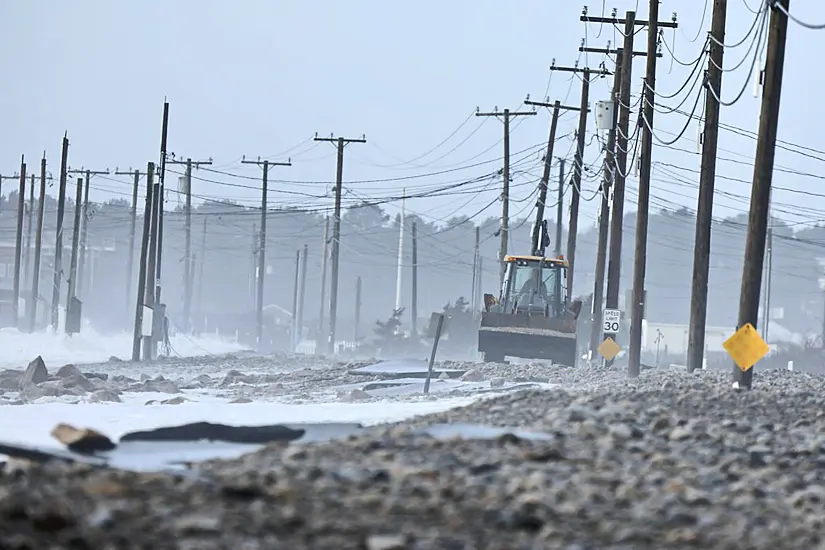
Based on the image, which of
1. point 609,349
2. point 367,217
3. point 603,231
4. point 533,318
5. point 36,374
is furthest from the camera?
point 367,217

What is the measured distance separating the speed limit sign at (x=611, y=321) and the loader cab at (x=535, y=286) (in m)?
3.67

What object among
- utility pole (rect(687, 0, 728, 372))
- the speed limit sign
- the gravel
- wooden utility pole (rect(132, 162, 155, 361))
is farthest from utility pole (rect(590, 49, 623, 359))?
the gravel

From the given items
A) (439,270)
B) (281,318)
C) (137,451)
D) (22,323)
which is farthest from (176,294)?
(137,451)

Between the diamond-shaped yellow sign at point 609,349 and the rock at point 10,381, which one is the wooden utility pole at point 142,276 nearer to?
the rock at point 10,381

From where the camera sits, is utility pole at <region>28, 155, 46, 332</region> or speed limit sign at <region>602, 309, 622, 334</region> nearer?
speed limit sign at <region>602, 309, 622, 334</region>

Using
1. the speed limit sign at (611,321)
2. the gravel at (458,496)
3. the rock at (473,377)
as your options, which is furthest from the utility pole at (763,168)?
the speed limit sign at (611,321)

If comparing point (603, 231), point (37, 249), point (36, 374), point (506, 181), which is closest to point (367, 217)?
point (37, 249)

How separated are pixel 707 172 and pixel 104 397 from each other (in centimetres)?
1318

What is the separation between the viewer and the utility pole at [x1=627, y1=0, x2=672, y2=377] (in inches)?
1449

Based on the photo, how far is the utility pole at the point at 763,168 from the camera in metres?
23.5

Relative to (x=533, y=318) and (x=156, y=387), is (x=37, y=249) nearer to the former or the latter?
(x=533, y=318)

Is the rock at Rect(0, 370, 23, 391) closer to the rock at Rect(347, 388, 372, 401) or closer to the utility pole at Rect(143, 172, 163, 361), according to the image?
the rock at Rect(347, 388, 372, 401)

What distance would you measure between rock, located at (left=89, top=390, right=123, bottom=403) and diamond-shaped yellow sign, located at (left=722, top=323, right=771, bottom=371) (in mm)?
10577

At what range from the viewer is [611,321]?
4109cm
